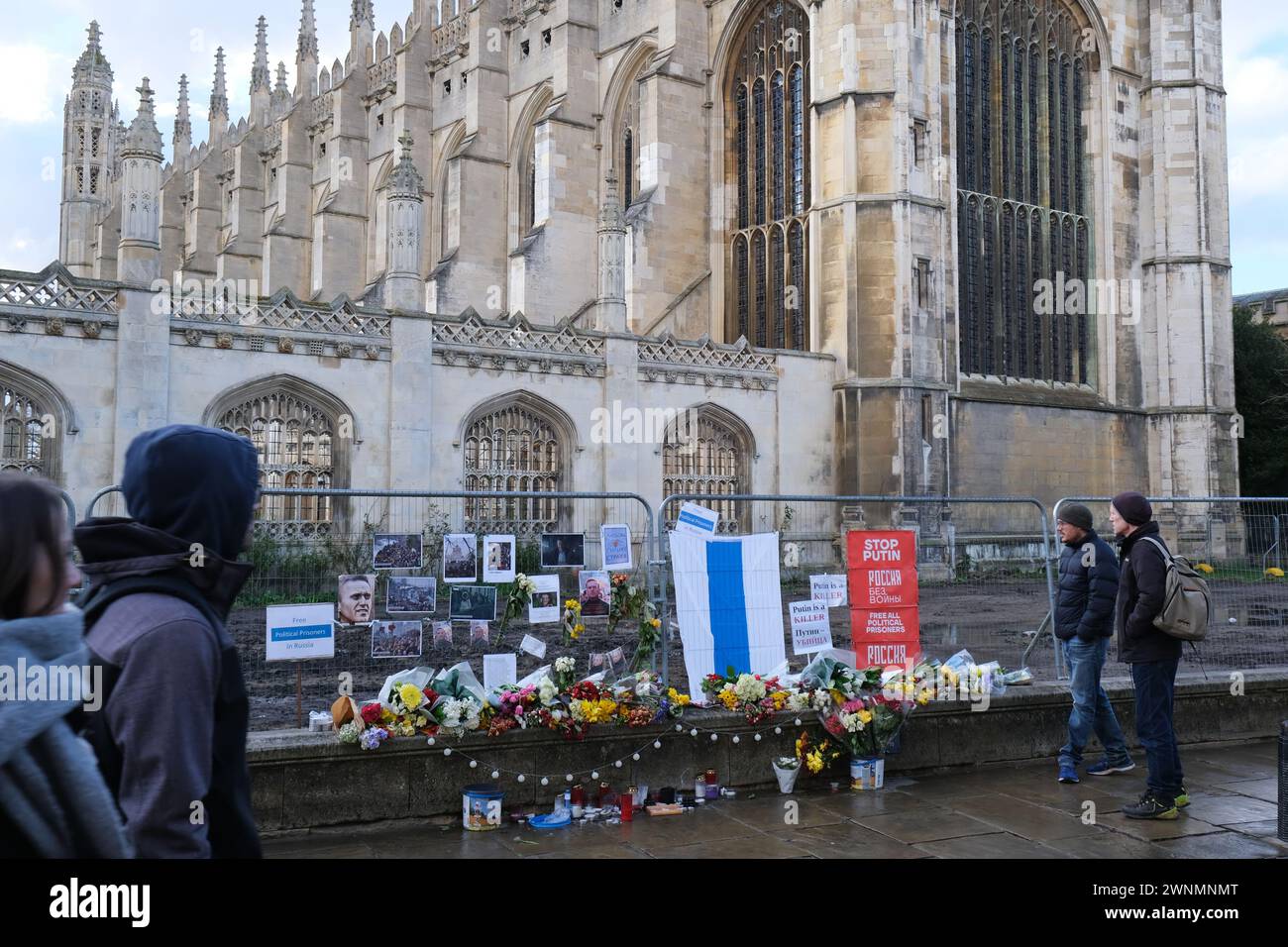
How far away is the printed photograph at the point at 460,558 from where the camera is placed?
6.51 metres

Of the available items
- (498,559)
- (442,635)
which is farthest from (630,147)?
(442,635)

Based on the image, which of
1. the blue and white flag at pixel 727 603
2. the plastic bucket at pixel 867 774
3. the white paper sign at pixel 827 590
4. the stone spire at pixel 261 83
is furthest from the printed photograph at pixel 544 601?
the stone spire at pixel 261 83

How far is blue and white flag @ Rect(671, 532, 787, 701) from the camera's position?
7246 millimetres

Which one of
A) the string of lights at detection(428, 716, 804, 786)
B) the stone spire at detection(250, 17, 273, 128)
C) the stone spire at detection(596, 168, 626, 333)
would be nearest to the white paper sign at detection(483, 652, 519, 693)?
the string of lights at detection(428, 716, 804, 786)

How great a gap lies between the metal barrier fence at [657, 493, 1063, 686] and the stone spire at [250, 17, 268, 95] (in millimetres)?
36065

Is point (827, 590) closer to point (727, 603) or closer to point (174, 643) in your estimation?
point (727, 603)

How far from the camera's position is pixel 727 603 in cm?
746

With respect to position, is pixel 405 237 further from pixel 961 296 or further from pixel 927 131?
pixel 961 296

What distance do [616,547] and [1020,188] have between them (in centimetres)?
2194

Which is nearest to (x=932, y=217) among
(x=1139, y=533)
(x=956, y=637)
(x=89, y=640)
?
(x=956, y=637)

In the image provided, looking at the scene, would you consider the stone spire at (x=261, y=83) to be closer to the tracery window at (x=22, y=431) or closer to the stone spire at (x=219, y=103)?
the stone spire at (x=219, y=103)

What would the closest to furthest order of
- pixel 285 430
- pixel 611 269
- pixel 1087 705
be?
pixel 1087 705
pixel 285 430
pixel 611 269

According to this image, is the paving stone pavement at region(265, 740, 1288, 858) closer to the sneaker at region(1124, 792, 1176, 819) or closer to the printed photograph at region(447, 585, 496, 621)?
the sneaker at region(1124, 792, 1176, 819)
